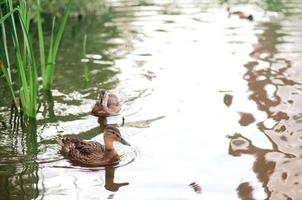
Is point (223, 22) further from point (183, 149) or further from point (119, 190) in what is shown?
point (119, 190)

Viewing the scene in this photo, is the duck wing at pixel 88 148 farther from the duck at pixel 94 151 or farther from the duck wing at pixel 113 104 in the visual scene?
the duck wing at pixel 113 104

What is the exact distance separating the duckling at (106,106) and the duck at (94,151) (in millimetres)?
1273

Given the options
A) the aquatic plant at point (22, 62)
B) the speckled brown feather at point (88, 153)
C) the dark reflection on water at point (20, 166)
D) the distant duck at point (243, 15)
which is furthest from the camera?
the distant duck at point (243, 15)

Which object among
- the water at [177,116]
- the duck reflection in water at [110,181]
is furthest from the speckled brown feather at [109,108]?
the duck reflection in water at [110,181]

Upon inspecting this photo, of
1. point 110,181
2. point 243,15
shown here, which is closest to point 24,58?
point 110,181

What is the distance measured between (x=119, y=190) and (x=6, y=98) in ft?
11.1

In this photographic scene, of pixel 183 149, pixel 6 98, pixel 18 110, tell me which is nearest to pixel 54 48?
pixel 18 110

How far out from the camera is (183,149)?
6625 millimetres

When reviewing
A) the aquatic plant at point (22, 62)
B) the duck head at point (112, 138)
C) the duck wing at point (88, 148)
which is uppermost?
the aquatic plant at point (22, 62)

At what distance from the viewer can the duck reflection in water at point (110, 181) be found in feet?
18.9

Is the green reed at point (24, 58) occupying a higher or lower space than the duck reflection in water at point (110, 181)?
higher

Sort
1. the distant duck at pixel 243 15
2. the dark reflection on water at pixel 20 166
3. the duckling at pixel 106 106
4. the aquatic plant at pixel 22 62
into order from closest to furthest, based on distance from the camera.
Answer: the dark reflection on water at pixel 20 166 < the aquatic plant at pixel 22 62 < the duckling at pixel 106 106 < the distant duck at pixel 243 15

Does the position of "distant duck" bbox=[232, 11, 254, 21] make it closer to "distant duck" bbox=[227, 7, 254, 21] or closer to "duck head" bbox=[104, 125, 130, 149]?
"distant duck" bbox=[227, 7, 254, 21]

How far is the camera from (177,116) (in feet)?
25.1
